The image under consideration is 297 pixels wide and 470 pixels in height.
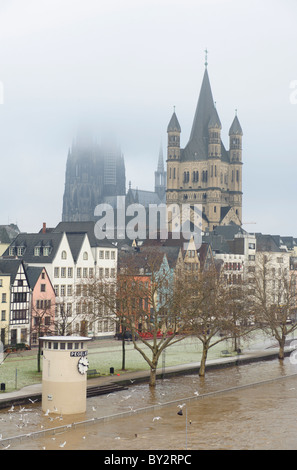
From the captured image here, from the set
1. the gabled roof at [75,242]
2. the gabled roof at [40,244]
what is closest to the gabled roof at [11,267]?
the gabled roof at [40,244]

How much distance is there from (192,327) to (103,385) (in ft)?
36.0

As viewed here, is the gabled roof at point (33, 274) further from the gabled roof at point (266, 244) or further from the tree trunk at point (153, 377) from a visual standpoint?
the gabled roof at point (266, 244)

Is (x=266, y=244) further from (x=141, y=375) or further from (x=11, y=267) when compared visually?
(x=141, y=375)

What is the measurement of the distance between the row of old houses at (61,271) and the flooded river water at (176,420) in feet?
43.5

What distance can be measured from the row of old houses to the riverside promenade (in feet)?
23.3

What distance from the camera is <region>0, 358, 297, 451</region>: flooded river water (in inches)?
1908

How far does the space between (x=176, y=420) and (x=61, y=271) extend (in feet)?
172

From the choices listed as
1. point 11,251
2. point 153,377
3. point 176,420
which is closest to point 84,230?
point 11,251

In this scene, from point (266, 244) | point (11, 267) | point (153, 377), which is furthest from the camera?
point (266, 244)

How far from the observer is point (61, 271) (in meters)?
106

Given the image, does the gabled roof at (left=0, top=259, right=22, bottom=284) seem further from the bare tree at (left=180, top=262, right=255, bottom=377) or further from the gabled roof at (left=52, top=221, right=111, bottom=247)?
the bare tree at (left=180, top=262, right=255, bottom=377)

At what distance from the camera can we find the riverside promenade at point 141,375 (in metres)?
59.2

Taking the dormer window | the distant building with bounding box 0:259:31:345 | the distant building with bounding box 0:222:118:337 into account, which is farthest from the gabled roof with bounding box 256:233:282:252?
the distant building with bounding box 0:259:31:345

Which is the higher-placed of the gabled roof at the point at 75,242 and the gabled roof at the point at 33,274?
the gabled roof at the point at 75,242
